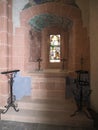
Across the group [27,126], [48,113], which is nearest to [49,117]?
[48,113]

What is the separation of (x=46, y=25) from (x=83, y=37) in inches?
42.3

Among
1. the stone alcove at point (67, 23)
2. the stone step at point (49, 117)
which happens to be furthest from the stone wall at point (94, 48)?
the stone step at point (49, 117)

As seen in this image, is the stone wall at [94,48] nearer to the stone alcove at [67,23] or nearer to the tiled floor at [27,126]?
the stone alcove at [67,23]

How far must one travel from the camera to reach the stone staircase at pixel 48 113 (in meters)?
2.84

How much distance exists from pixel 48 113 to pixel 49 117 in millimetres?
144

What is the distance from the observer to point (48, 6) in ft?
11.7

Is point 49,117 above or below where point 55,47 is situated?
below

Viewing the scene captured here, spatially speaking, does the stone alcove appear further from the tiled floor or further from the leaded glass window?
the tiled floor

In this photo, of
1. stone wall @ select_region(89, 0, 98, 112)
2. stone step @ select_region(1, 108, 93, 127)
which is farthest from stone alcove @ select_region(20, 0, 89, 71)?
stone step @ select_region(1, 108, 93, 127)

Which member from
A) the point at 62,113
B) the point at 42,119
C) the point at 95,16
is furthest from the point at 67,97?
the point at 95,16

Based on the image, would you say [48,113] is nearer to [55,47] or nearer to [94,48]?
[94,48]

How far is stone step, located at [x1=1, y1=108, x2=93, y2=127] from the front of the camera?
110 inches

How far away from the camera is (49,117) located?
2949 millimetres

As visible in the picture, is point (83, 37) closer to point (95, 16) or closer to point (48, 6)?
point (95, 16)
